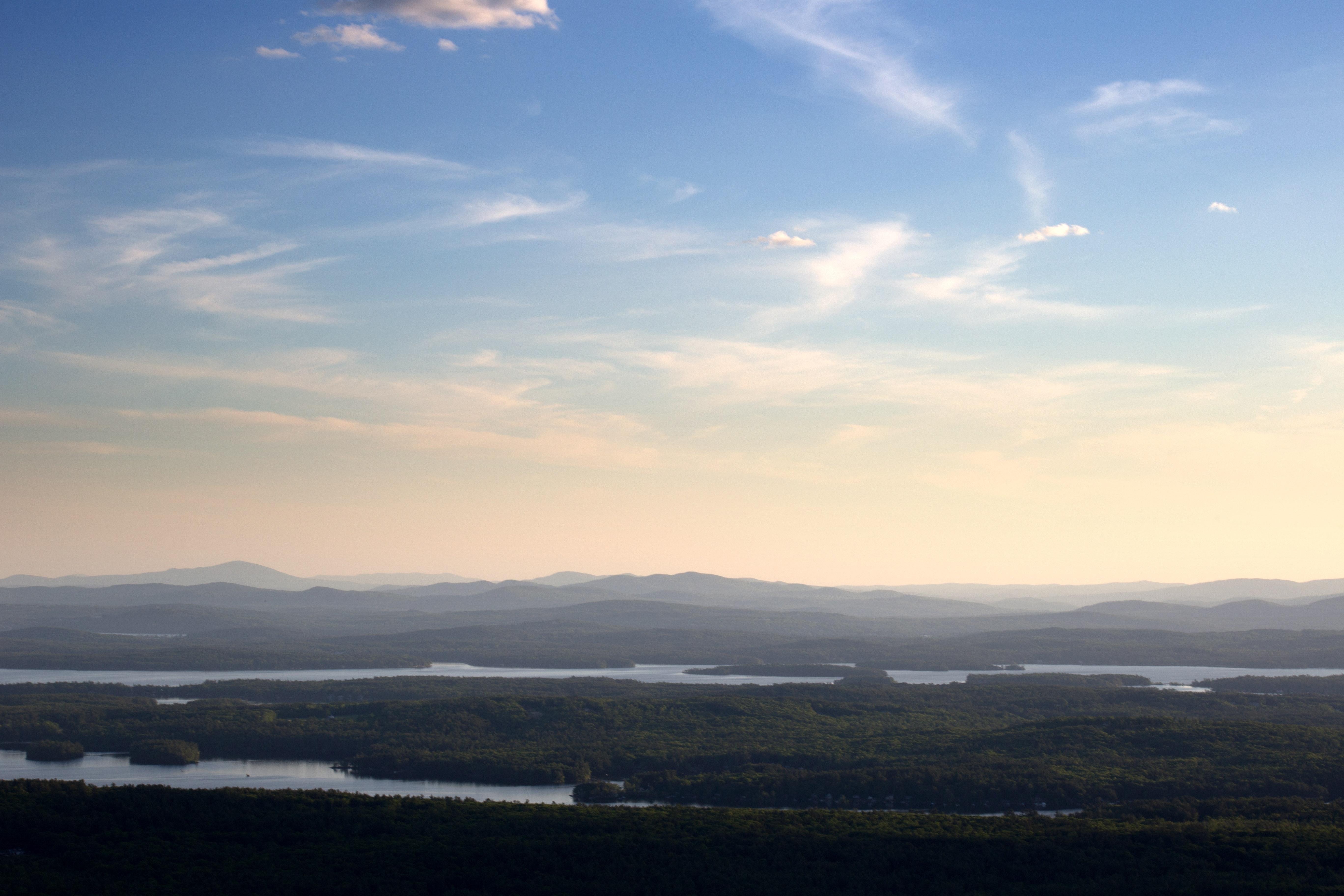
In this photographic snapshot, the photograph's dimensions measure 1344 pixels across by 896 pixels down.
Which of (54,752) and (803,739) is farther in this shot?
(803,739)

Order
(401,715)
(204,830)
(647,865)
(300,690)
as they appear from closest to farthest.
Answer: (647,865) < (204,830) < (401,715) < (300,690)

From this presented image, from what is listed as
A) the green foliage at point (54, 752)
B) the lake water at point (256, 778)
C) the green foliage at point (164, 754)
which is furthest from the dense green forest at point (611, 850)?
the green foliage at point (54, 752)

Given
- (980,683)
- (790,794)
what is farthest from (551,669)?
(790,794)

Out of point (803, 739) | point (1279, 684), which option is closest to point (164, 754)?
point (803, 739)

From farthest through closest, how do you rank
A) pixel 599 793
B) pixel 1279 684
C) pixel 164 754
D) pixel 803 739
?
1. pixel 1279 684
2. pixel 803 739
3. pixel 164 754
4. pixel 599 793

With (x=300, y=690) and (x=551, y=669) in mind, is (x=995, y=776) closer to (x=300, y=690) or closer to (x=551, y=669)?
(x=300, y=690)

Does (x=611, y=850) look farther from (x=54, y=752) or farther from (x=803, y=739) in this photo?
(x=54, y=752)

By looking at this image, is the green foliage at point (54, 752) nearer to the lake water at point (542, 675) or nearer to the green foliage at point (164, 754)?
the green foliage at point (164, 754)

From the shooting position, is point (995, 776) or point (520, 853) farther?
point (995, 776)
